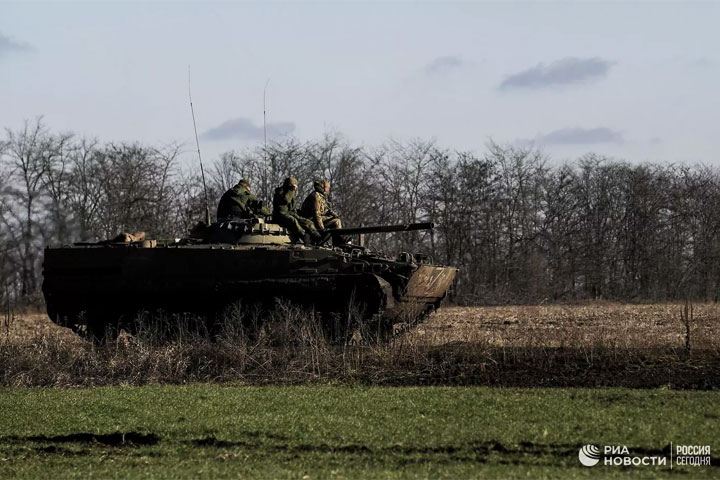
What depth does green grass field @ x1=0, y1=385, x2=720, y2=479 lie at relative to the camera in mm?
8500

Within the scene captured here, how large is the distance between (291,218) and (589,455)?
11843 millimetres

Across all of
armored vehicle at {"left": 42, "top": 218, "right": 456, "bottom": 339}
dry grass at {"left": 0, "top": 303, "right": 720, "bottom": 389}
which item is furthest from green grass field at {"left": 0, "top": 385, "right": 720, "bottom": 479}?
armored vehicle at {"left": 42, "top": 218, "right": 456, "bottom": 339}

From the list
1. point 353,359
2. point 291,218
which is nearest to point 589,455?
point 353,359

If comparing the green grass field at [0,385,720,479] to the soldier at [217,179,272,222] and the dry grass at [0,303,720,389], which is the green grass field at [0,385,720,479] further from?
the soldier at [217,179,272,222]

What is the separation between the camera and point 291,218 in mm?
19844

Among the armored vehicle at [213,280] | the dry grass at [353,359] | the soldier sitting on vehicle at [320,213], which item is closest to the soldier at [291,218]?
the soldier sitting on vehicle at [320,213]

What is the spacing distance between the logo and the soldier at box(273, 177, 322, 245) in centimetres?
1146

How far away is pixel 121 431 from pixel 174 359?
16.7ft

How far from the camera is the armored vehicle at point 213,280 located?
17109mm

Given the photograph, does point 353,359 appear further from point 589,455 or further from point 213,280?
point 589,455

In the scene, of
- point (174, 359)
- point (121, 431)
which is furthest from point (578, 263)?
point (121, 431)

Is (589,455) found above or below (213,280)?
below

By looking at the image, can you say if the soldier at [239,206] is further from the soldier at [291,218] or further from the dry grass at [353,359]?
the dry grass at [353,359]

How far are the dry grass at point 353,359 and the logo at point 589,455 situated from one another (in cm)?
450
